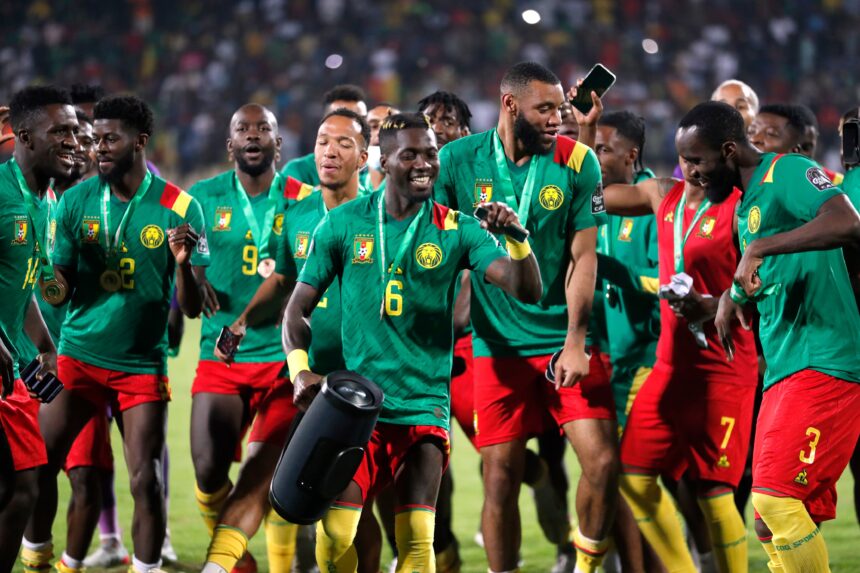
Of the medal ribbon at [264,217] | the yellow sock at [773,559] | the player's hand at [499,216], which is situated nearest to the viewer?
the player's hand at [499,216]

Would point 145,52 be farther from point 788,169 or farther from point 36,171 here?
point 788,169

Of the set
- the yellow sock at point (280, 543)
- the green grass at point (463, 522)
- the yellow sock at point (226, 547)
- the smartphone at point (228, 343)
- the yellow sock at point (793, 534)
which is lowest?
the green grass at point (463, 522)

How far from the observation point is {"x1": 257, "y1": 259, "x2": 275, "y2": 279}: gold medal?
270 inches

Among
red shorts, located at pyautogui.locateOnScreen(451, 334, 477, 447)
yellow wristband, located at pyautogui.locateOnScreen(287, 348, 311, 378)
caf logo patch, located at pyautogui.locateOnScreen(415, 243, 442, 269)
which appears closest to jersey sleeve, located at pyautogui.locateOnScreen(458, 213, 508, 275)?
caf logo patch, located at pyautogui.locateOnScreen(415, 243, 442, 269)

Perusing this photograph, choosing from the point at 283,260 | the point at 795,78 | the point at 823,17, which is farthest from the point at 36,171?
the point at 823,17

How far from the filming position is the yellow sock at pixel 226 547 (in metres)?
5.63

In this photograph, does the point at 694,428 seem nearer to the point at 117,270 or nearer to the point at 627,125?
the point at 627,125

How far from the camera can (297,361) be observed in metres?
5.11

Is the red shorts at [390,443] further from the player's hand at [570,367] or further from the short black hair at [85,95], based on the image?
the short black hair at [85,95]

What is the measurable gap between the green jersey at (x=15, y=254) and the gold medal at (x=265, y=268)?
139 centimetres

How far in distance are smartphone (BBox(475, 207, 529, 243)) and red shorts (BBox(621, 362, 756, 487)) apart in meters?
1.77

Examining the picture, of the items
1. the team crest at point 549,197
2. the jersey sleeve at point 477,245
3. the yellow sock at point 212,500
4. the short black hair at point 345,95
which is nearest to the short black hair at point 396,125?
the jersey sleeve at point 477,245

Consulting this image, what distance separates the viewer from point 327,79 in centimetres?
2292

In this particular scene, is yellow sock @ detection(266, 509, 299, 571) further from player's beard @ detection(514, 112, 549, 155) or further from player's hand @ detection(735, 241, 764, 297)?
player's hand @ detection(735, 241, 764, 297)
